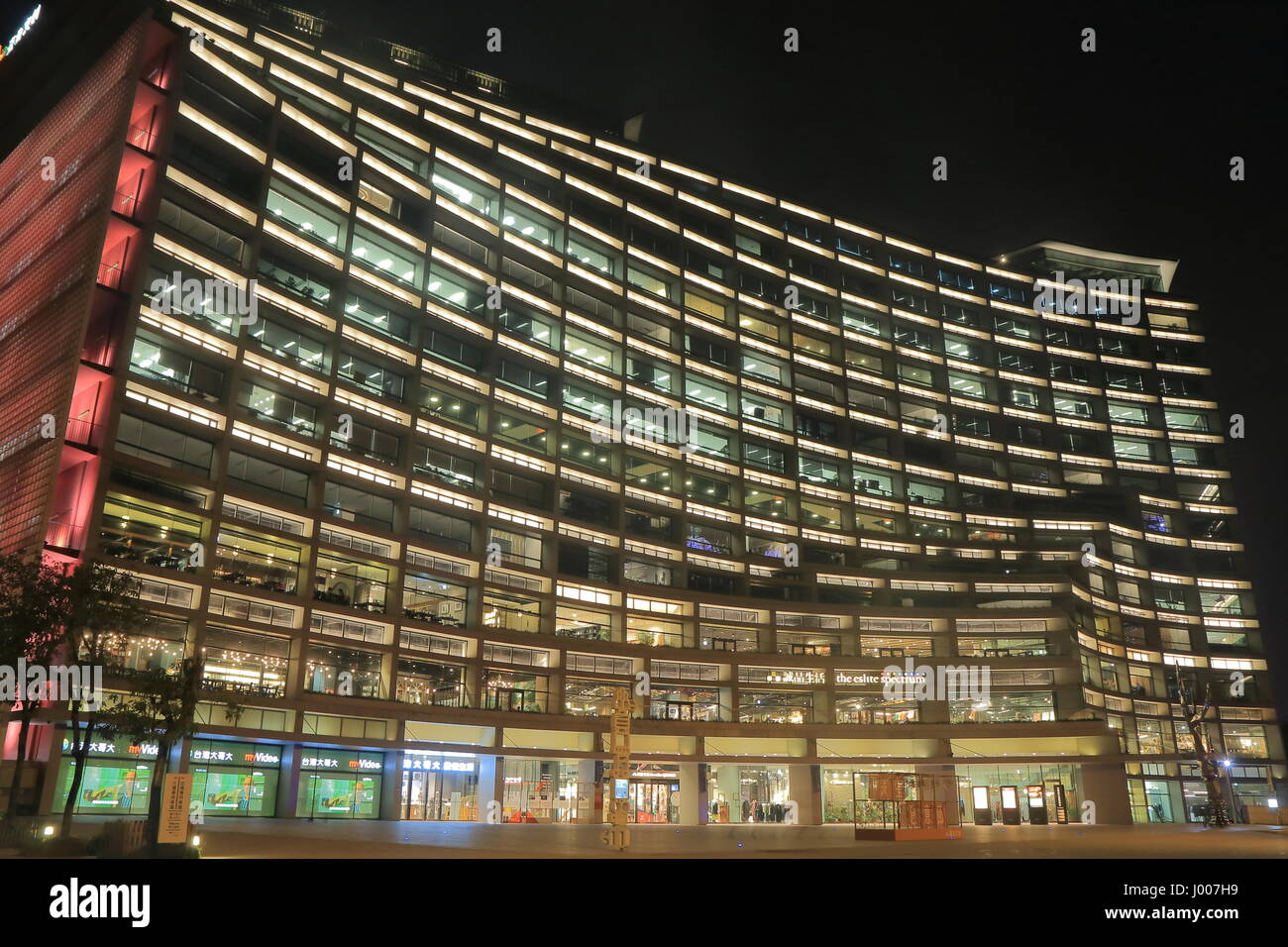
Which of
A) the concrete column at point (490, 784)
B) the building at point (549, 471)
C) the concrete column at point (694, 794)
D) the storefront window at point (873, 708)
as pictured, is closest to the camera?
the building at point (549, 471)

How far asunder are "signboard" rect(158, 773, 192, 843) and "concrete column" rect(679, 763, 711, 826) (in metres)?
48.8

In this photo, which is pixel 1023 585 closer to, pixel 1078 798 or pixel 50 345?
pixel 1078 798

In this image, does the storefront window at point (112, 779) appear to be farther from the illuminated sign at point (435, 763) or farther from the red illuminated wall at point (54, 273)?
the illuminated sign at point (435, 763)

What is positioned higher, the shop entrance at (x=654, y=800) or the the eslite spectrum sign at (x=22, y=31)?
the the eslite spectrum sign at (x=22, y=31)

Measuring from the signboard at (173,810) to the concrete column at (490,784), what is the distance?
36.7 m

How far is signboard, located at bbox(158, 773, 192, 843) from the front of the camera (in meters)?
24.1

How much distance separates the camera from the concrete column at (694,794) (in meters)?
68.1

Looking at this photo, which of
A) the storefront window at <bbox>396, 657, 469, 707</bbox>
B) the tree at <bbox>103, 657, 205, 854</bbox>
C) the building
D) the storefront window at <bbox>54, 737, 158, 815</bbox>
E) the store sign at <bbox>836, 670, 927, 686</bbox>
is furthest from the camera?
the store sign at <bbox>836, 670, 927, 686</bbox>

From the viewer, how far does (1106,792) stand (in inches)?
2781

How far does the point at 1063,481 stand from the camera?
106m

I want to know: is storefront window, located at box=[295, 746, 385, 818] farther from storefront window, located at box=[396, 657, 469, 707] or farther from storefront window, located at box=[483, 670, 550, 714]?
storefront window, located at box=[483, 670, 550, 714]

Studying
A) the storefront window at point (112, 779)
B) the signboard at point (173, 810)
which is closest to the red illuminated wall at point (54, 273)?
the storefront window at point (112, 779)

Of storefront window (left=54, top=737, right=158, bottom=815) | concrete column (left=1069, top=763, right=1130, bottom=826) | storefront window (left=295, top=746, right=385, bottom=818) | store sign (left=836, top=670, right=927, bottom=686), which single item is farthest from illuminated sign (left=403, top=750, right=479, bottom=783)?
concrete column (left=1069, top=763, right=1130, bottom=826)
